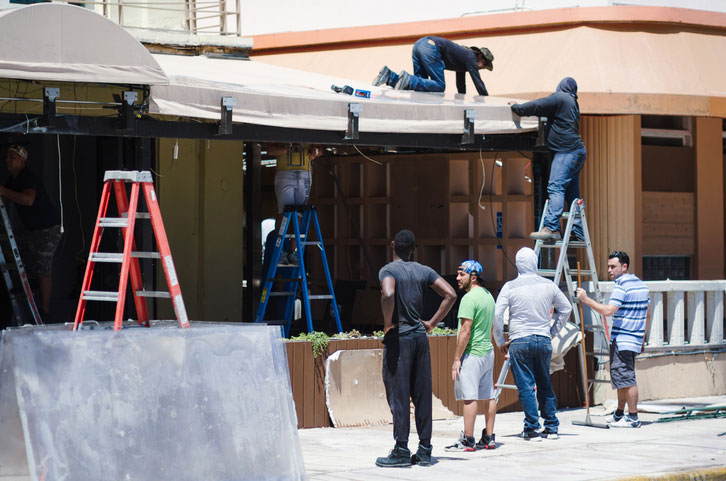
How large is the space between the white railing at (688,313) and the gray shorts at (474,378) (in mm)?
3441

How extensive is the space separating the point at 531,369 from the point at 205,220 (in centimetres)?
505

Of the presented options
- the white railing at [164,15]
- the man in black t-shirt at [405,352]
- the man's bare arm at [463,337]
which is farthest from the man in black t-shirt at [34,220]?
the man's bare arm at [463,337]

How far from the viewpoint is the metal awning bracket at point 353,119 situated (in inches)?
428

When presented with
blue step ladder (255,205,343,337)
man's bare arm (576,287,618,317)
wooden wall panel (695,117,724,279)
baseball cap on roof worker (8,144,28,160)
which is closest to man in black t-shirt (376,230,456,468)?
man's bare arm (576,287,618,317)

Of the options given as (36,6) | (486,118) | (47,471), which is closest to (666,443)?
(486,118)

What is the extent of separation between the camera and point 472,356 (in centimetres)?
962

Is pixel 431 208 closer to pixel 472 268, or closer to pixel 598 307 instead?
pixel 598 307

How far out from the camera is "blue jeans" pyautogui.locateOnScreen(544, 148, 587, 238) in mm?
11859

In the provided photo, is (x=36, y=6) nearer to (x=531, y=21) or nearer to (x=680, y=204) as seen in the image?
(x=531, y=21)

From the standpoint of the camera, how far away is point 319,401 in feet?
36.3

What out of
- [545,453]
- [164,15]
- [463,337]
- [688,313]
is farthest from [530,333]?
[164,15]

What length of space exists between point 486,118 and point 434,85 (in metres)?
1.09

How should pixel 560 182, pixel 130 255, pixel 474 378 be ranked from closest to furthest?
1. pixel 130 255
2. pixel 474 378
3. pixel 560 182

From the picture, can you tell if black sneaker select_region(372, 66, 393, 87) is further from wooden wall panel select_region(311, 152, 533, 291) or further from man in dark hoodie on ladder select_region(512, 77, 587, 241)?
wooden wall panel select_region(311, 152, 533, 291)
